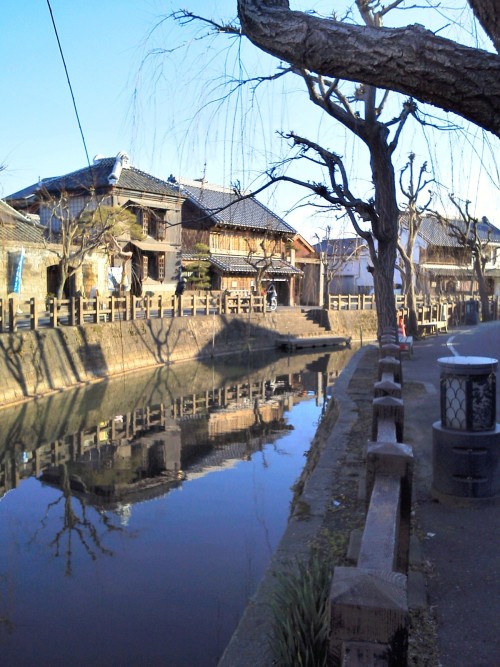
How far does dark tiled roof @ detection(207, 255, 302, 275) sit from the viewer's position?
37.1 m

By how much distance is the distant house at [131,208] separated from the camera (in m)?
31.5

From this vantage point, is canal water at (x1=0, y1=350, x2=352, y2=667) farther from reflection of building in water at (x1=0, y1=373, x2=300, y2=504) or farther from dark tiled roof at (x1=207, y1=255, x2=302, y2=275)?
dark tiled roof at (x1=207, y1=255, x2=302, y2=275)

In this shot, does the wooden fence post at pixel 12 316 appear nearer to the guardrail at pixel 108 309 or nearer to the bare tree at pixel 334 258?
the guardrail at pixel 108 309

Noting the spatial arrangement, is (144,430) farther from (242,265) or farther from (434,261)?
(434,261)

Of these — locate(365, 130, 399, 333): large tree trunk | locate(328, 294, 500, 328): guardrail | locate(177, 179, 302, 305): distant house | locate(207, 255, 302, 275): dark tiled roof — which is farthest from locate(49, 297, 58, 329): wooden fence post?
locate(177, 179, 302, 305): distant house

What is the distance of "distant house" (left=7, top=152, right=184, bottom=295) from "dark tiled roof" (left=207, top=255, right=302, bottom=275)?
2495 mm

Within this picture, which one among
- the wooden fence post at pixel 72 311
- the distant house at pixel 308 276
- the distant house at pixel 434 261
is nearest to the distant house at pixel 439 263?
the distant house at pixel 434 261

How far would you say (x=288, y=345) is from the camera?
31359mm

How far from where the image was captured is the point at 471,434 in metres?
5.36

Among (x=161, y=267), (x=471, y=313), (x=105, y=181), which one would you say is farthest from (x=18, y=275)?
(x=471, y=313)

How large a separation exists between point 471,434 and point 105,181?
29.3 metres

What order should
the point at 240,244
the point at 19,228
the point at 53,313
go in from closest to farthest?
the point at 53,313 < the point at 19,228 < the point at 240,244

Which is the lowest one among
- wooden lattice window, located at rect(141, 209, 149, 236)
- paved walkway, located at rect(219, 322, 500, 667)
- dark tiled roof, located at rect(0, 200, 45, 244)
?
paved walkway, located at rect(219, 322, 500, 667)

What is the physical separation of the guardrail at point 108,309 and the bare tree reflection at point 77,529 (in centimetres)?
885
